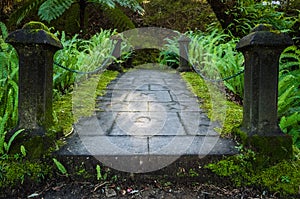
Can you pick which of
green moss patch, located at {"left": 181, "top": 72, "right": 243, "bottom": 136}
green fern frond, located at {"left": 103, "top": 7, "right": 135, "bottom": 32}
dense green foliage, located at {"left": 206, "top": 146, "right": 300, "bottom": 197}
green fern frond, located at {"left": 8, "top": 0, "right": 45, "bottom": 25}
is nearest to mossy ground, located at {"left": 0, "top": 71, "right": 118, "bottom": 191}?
dense green foliage, located at {"left": 206, "top": 146, "right": 300, "bottom": 197}

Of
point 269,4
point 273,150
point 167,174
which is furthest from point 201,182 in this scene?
point 269,4

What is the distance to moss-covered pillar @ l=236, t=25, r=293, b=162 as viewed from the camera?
1.73 metres

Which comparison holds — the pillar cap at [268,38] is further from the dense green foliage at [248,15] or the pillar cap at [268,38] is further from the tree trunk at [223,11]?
the tree trunk at [223,11]

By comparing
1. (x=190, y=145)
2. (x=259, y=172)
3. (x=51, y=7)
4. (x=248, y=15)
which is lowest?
(x=259, y=172)

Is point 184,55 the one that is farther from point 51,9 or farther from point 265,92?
point 265,92

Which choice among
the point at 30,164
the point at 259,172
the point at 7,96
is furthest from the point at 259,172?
the point at 7,96

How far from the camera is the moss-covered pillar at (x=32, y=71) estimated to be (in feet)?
5.61

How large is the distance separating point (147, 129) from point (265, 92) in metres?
0.91

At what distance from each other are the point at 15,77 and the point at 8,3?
20.4ft

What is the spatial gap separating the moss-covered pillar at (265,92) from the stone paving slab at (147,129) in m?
0.20

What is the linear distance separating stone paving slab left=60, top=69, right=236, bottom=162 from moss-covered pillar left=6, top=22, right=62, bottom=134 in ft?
0.90

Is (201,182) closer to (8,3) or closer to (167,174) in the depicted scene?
(167,174)

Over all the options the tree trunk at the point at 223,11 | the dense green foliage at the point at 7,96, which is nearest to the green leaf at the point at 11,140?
the dense green foliage at the point at 7,96

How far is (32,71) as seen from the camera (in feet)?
5.69
